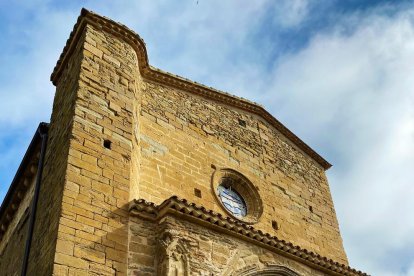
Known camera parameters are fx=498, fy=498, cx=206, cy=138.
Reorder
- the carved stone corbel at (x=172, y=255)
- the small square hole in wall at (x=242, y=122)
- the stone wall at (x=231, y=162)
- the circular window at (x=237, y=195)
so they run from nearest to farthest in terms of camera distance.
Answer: the carved stone corbel at (x=172, y=255), the stone wall at (x=231, y=162), the circular window at (x=237, y=195), the small square hole in wall at (x=242, y=122)

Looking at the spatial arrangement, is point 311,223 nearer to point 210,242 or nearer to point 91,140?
point 210,242

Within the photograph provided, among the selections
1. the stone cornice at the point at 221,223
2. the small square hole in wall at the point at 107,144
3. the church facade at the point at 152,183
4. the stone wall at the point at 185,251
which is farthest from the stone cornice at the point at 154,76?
the stone wall at the point at 185,251

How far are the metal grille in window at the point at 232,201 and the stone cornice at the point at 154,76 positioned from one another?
228cm

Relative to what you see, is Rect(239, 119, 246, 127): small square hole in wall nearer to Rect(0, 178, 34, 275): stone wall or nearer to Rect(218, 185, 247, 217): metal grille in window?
Rect(218, 185, 247, 217): metal grille in window

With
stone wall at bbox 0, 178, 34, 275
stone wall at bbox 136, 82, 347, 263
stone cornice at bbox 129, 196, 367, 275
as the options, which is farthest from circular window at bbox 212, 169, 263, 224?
stone wall at bbox 0, 178, 34, 275

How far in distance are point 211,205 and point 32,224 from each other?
10.4 feet

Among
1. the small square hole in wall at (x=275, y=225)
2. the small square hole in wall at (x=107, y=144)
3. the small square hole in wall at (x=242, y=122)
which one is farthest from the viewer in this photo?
the small square hole in wall at (x=242, y=122)

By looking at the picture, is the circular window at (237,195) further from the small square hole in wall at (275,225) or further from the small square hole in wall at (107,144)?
the small square hole in wall at (107,144)

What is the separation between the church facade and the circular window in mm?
29

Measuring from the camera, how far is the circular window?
9.55 m

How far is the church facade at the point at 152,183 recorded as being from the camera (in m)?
6.58

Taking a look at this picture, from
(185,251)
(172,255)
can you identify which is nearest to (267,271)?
(185,251)

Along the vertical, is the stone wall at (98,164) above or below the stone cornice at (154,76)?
below

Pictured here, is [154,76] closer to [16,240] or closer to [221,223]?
[221,223]
